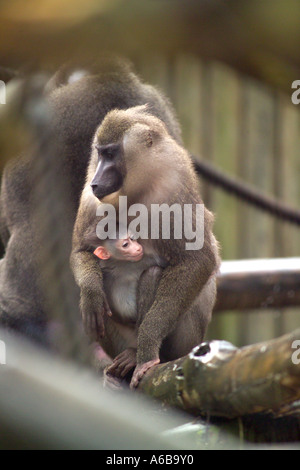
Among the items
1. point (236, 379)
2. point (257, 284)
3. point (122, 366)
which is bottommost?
point (236, 379)

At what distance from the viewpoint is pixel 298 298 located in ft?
13.6

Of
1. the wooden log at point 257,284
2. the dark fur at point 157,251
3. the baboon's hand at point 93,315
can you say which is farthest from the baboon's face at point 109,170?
the wooden log at point 257,284

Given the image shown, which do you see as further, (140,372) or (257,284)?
(257,284)

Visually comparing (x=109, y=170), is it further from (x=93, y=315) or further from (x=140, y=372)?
(x=140, y=372)

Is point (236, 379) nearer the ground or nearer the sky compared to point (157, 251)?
nearer the ground

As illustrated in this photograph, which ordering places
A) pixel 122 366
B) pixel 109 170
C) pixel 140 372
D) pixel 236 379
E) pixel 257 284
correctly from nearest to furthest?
pixel 236 379
pixel 140 372
pixel 122 366
pixel 109 170
pixel 257 284

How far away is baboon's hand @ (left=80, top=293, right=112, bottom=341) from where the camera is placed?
2.41 m

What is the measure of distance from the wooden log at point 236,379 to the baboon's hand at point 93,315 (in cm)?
78

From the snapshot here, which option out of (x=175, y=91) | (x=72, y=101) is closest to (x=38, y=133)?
(x=72, y=101)

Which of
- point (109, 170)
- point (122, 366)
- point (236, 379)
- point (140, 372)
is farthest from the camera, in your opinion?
point (109, 170)

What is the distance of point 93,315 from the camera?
7.91ft

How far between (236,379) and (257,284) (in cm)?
281

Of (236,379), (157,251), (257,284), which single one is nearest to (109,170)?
(157,251)

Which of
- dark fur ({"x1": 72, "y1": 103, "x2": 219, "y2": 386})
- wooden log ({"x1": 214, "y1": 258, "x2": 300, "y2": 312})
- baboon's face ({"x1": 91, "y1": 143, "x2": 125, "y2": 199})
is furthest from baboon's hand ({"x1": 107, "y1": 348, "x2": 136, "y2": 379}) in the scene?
wooden log ({"x1": 214, "y1": 258, "x2": 300, "y2": 312})
